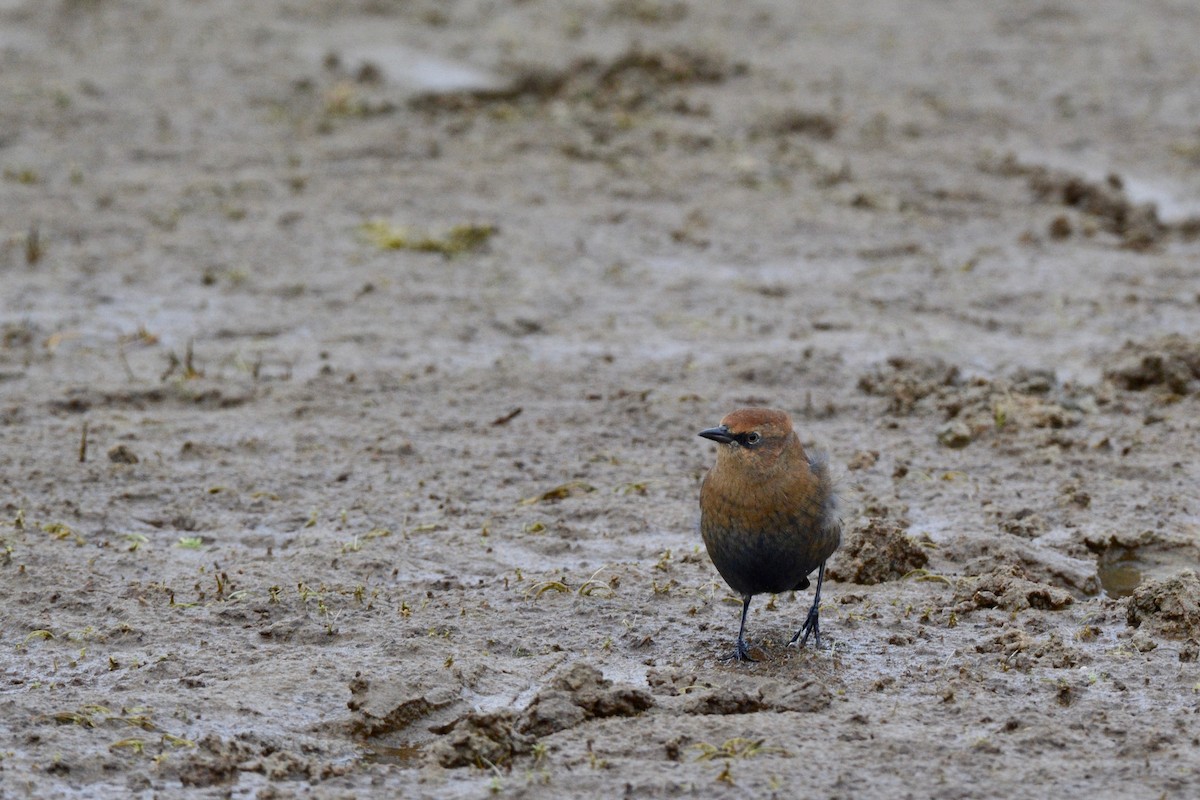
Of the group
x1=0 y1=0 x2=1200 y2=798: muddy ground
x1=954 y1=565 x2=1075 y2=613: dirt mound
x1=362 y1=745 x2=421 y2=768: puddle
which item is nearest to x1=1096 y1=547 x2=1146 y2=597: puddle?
x1=0 y1=0 x2=1200 y2=798: muddy ground

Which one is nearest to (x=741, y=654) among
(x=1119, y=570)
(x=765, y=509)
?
(x=765, y=509)

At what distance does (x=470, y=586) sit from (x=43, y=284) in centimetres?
448

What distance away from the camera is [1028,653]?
17.3ft

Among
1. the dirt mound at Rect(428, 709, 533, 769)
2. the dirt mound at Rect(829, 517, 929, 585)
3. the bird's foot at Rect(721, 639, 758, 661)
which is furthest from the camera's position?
the dirt mound at Rect(829, 517, 929, 585)

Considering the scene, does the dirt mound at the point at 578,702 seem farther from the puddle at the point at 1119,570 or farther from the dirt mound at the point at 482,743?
the puddle at the point at 1119,570

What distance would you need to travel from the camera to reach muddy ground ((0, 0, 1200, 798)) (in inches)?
192

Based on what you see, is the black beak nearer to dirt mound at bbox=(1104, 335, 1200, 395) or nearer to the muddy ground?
the muddy ground

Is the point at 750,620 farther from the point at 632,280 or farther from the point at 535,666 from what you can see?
the point at 632,280

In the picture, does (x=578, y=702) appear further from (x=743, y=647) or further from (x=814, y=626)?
(x=814, y=626)

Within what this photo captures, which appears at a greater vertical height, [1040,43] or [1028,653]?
[1040,43]

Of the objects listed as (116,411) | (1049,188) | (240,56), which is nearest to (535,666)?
(116,411)

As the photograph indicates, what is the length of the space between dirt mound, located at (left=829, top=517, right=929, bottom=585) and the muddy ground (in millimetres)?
18

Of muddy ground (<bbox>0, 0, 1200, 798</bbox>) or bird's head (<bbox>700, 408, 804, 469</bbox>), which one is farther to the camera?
bird's head (<bbox>700, 408, 804, 469</bbox>)

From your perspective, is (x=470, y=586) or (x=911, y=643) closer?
(x=911, y=643)
